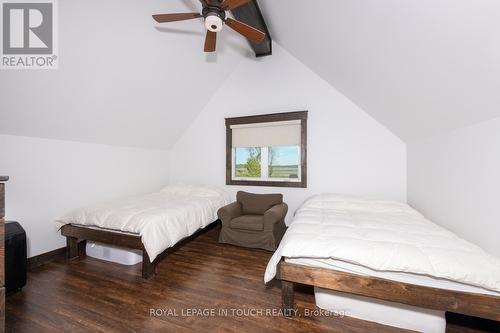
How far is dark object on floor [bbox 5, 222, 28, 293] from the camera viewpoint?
190cm

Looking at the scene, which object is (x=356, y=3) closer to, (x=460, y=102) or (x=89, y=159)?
(x=460, y=102)

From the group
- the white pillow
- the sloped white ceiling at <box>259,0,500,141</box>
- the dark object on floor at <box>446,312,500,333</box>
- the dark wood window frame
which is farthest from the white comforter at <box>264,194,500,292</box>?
the white pillow

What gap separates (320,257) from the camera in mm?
1587

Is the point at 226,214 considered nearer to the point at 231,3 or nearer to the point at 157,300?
the point at 157,300

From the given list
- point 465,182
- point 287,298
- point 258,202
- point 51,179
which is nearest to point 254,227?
point 258,202

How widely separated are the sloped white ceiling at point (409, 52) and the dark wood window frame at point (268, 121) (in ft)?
2.98

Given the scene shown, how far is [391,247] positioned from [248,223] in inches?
72.7

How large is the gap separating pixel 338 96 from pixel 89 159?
4054mm

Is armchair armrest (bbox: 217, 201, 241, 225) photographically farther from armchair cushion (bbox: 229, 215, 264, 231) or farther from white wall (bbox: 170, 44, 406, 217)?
white wall (bbox: 170, 44, 406, 217)

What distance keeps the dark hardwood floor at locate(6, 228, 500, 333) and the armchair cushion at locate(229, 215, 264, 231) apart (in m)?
0.45

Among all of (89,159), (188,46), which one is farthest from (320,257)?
(89,159)

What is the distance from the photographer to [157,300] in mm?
1888

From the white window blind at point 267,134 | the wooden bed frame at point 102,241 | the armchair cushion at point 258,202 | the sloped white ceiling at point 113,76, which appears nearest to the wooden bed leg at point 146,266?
the wooden bed frame at point 102,241

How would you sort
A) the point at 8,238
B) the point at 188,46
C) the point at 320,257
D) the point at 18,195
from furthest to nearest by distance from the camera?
the point at 188,46, the point at 18,195, the point at 8,238, the point at 320,257
